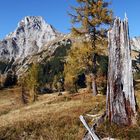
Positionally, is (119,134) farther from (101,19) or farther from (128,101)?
(101,19)

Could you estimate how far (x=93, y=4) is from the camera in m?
37.2

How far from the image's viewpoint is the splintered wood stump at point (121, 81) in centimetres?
1495

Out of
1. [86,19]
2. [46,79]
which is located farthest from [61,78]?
[86,19]

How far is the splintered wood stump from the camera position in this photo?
1495cm

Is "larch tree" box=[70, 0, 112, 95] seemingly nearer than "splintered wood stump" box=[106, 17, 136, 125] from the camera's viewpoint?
No

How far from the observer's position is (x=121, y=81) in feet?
49.5

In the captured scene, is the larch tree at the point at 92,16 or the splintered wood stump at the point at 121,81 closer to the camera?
the splintered wood stump at the point at 121,81

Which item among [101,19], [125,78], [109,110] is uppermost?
[101,19]

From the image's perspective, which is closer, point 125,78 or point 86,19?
point 125,78

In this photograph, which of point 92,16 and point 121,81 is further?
point 92,16

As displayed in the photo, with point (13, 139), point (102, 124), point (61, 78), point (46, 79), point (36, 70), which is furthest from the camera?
point (46, 79)

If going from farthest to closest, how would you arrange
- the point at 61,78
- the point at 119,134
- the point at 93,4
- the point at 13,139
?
the point at 61,78, the point at 93,4, the point at 13,139, the point at 119,134

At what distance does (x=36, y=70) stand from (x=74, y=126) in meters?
57.4

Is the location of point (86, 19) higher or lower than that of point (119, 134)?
higher
